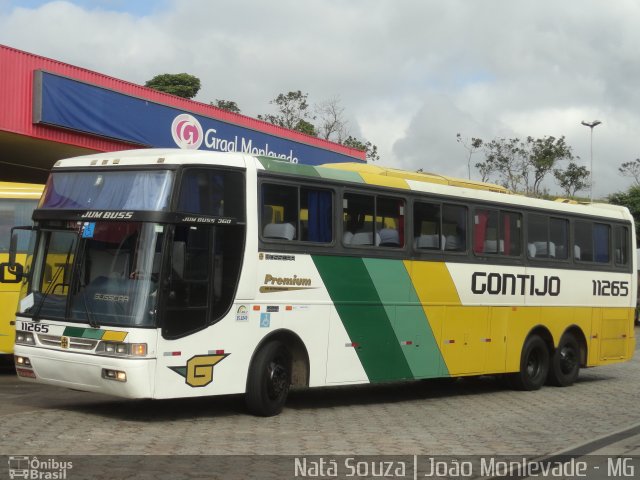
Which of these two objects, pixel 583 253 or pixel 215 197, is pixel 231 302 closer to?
pixel 215 197

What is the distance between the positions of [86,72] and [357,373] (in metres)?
13.5

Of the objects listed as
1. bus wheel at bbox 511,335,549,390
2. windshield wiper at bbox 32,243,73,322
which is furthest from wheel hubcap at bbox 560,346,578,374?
windshield wiper at bbox 32,243,73,322

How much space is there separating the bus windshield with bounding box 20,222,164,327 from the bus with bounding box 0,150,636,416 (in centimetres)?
2

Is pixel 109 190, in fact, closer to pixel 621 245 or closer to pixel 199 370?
pixel 199 370

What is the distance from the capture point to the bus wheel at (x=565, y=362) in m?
16.1

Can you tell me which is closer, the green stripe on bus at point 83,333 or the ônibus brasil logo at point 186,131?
the green stripe on bus at point 83,333

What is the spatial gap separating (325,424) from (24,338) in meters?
3.74

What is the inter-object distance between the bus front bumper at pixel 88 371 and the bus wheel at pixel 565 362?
908 cm

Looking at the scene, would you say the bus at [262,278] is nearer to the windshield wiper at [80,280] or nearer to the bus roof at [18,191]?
the windshield wiper at [80,280]

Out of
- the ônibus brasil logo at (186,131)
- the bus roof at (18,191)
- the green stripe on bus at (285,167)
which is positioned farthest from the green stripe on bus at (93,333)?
the ônibus brasil logo at (186,131)

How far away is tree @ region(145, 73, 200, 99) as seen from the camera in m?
58.3

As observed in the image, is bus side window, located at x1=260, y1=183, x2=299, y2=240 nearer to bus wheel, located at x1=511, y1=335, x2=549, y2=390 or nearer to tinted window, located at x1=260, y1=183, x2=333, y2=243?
tinted window, located at x1=260, y1=183, x2=333, y2=243

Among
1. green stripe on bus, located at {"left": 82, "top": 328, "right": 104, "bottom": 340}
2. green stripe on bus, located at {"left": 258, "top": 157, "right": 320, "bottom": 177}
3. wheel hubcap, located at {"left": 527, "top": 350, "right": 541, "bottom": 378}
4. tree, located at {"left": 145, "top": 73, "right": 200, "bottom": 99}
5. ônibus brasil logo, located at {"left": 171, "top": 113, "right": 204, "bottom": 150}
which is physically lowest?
wheel hubcap, located at {"left": 527, "top": 350, "right": 541, "bottom": 378}

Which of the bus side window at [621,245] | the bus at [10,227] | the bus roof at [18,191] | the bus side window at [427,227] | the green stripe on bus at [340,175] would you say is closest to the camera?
the green stripe on bus at [340,175]
